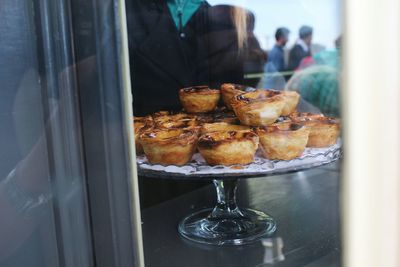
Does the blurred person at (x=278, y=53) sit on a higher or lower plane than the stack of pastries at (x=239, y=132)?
higher

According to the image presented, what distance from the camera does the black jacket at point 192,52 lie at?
2.55 feet

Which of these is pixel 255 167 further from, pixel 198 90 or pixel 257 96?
pixel 198 90

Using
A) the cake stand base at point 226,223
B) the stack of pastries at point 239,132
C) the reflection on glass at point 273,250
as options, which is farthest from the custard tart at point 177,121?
the reflection on glass at point 273,250

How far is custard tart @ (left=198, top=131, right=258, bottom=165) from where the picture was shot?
0.61m

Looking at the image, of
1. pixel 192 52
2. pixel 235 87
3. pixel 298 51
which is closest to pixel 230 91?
pixel 235 87

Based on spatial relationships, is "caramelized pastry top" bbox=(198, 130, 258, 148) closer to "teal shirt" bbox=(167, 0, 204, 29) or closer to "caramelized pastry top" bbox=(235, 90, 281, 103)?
"caramelized pastry top" bbox=(235, 90, 281, 103)

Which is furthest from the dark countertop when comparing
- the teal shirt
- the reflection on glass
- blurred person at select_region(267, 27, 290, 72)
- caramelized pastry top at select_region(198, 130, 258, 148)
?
the teal shirt

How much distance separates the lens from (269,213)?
0.70 meters

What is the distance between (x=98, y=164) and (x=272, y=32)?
61cm

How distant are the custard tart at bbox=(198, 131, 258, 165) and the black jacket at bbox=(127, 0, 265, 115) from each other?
0.13 meters

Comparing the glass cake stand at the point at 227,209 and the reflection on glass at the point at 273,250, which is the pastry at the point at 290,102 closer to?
the glass cake stand at the point at 227,209

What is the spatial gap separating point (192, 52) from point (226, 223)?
443 millimetres

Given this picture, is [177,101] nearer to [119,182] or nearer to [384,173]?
[119,182]

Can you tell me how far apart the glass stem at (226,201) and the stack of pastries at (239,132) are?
10cm
